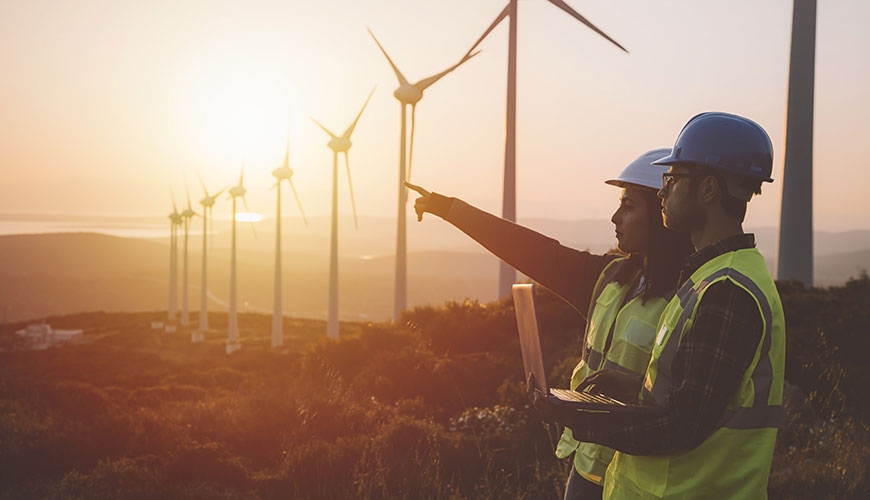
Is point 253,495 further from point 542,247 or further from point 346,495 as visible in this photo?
point 542,247

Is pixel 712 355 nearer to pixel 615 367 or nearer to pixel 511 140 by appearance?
pixel 615 367

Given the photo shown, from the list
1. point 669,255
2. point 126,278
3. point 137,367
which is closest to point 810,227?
point 669,255

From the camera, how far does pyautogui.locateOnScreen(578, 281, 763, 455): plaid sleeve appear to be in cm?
223

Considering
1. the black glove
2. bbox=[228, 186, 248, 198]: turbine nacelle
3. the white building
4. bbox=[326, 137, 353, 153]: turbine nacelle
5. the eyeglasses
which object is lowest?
the white building

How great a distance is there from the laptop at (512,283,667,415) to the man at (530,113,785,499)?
0.11 ft

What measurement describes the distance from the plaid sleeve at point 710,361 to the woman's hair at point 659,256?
0.94m

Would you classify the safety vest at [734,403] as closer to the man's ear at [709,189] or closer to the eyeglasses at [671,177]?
the man's ear at [709,189]

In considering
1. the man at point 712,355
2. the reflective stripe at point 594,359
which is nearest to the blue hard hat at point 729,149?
the man at point 712,355

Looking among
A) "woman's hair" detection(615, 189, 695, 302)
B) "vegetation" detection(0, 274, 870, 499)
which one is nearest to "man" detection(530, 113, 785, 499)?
"woman's hair" detection(615, 189, 695, 302)

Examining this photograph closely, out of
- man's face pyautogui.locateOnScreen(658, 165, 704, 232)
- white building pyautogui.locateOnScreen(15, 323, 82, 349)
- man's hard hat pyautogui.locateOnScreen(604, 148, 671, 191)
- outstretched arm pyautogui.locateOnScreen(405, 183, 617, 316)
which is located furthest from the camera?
white building pyautogui.locateOnScreen(15, 323, 82, 349)

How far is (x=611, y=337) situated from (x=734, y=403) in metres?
1.08

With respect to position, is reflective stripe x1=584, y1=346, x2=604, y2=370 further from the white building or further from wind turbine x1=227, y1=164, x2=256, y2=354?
the white building

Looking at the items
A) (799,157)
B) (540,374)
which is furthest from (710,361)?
(799,157)

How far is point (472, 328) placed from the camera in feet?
59.7
